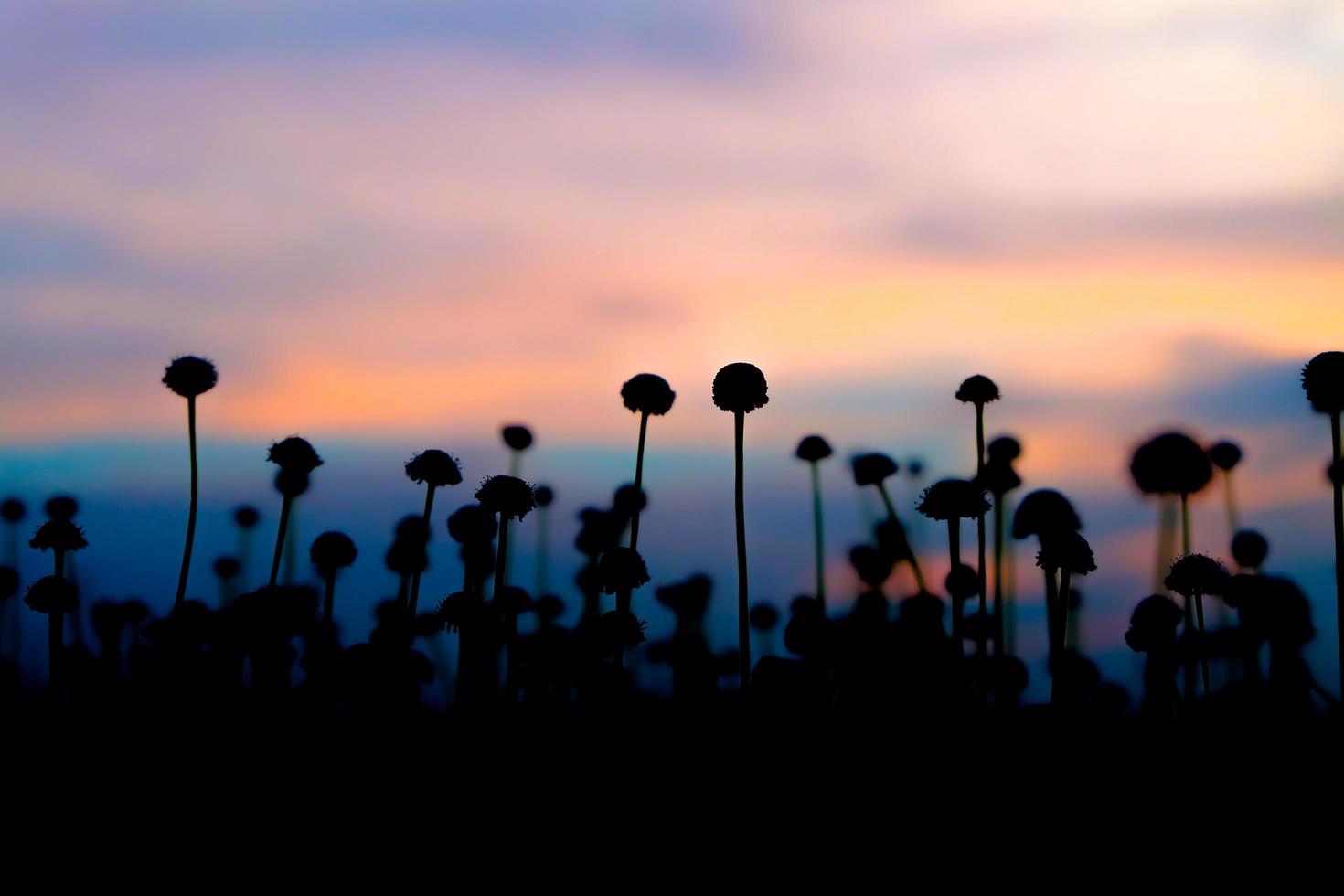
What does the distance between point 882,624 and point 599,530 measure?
281cm

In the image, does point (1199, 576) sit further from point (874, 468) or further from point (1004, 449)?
point (874, 468)

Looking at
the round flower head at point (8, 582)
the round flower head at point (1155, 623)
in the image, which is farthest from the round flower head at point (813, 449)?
the round flower head at point (8, 582)

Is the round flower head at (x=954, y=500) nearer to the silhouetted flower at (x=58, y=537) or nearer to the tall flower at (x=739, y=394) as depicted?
the tall flower at (x=739, y=394)

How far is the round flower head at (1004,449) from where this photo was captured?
10.2 meters

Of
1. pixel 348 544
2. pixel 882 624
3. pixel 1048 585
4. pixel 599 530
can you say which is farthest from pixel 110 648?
pixel 1048 585

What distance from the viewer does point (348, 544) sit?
30.0 ft

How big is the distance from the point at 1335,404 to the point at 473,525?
5680 mm

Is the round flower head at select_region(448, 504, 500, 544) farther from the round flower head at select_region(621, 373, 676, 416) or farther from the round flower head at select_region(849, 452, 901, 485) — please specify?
the round flower head at select_region(849, 452, 901, 485)

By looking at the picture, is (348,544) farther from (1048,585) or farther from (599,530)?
(1048,585)

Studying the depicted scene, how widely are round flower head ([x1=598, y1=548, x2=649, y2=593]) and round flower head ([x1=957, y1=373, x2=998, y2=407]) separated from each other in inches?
113

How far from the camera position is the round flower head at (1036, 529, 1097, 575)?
7.36 metres

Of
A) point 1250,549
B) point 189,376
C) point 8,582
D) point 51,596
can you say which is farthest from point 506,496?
point 1250,549

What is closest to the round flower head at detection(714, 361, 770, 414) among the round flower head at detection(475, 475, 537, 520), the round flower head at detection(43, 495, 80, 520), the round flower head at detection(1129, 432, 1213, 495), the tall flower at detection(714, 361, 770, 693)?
the tall flower at detection(714, 361, 770, 693)

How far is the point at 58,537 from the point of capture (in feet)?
29.8
